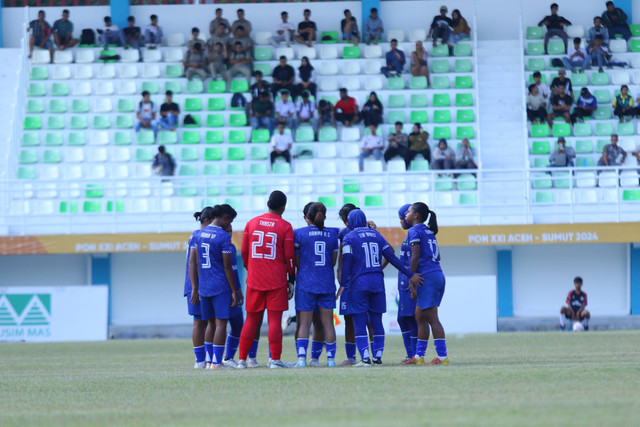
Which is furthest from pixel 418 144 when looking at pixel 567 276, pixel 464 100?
pixel 567 276

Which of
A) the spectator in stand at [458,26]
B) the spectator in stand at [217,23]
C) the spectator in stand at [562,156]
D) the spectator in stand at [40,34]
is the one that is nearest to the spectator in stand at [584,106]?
the spectator in stand at [562,156]

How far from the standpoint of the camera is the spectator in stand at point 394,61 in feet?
96.3

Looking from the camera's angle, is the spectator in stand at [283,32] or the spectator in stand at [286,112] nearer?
the spectator in stand at [286,112]

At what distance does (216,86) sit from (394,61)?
4.87 m

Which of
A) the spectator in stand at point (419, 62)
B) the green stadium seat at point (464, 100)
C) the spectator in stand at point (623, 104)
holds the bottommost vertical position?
the spectator in stand at point (623, 104)

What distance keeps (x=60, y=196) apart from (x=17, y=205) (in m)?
1.06

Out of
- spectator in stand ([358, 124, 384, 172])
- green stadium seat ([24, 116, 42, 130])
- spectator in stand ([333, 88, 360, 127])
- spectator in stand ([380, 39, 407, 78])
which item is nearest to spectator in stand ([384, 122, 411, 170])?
spectator in stand ([358, 124, 384, 172])

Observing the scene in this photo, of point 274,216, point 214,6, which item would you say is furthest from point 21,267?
point 274,216

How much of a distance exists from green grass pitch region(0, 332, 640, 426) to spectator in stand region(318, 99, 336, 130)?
15099 mm

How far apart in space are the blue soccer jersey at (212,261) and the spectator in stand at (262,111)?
52.6ft

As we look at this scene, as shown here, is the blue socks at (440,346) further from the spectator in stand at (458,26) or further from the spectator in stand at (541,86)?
the spectator in stand at (458,26)

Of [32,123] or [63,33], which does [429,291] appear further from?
[63,33]

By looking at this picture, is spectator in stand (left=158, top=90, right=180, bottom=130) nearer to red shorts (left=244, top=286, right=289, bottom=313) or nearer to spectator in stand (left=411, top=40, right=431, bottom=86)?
spectator in stand (left=411, top=40, right=431, bottom=86)

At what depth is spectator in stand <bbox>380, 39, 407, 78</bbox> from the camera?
96.3ft
